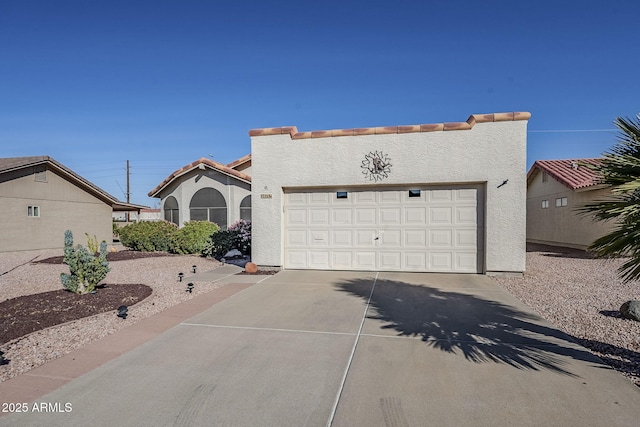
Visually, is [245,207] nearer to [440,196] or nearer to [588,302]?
[440,196]

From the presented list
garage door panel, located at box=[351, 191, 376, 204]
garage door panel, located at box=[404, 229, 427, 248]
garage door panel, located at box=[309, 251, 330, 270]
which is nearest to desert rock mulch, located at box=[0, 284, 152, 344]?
garage door panel, located at box=[309, 251, 330, 270]

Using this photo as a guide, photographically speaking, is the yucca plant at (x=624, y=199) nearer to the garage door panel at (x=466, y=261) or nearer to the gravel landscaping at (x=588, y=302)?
the gravel landscaping at (x=588, y=302)

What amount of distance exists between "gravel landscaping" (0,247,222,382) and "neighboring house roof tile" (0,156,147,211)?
3932 millimetres

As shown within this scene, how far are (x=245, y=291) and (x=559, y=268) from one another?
30.8 feet

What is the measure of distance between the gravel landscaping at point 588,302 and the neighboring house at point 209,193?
1378cm

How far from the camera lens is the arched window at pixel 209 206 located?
67.3ft

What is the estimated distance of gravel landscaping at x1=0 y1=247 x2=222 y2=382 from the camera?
15.4ft

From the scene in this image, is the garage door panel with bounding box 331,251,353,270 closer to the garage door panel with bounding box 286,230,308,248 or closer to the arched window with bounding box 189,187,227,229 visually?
the garage door panel with bounding box 286,230,308,248

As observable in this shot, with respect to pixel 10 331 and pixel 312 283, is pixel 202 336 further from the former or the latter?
pixel 312 283

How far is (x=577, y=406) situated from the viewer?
11.1ft

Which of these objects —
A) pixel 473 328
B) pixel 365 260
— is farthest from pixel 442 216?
pixel 473 328

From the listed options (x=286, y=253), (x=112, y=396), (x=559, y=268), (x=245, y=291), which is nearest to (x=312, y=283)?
(x=245, y=291)

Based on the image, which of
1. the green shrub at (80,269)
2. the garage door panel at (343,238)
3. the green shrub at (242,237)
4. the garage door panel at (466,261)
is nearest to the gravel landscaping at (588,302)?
the garage door panel at (466,261)

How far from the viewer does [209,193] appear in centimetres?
2072
